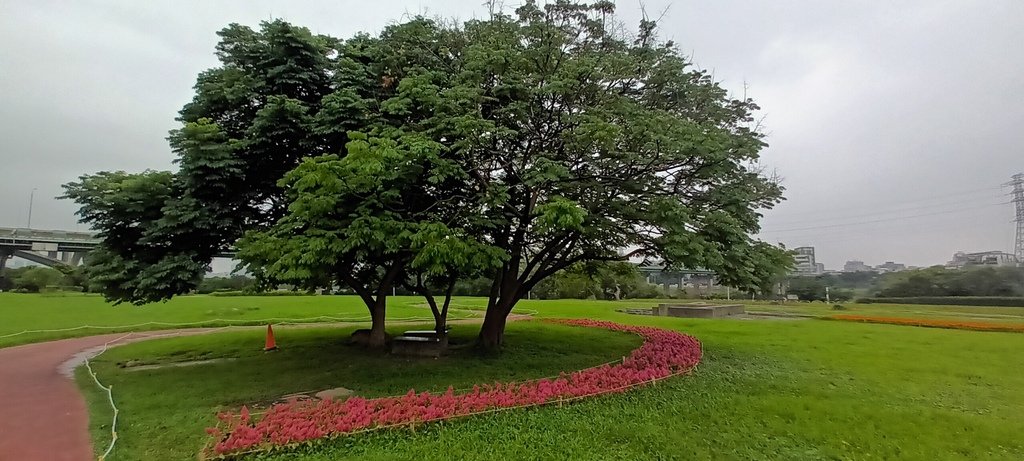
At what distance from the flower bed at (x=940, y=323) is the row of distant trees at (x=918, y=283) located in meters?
3.50

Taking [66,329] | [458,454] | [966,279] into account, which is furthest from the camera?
[966,279]

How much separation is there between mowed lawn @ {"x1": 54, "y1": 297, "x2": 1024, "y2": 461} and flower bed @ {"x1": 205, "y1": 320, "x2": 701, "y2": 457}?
15 cm

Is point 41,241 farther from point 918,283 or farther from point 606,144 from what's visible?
point 918,283

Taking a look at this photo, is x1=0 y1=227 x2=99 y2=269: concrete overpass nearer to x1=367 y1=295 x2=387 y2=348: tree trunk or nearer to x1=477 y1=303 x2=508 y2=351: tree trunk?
x1=367 y1=295 x2=387 y2=348: tree trunk

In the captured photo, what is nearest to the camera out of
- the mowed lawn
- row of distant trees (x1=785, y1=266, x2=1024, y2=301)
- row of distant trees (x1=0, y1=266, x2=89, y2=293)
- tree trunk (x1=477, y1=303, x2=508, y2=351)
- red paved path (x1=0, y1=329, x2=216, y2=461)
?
the mowed lawn

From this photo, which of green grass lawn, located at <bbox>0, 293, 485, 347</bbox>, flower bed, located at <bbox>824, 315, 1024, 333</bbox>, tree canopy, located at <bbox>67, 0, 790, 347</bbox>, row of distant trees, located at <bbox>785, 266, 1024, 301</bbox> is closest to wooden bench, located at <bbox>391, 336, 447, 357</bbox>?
tree canopy, located at <bbox>67, 0, 790, 347</bbox>

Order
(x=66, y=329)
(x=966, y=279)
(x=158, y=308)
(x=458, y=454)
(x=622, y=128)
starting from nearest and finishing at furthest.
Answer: (x=458, y=454) → (x=622, y=128) → (x=66, y=329) → (x=158, y=308) → (x=966, y=279)

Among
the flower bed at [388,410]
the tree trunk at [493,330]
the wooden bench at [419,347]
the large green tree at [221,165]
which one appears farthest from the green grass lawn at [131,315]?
the flower bed at [388,410]

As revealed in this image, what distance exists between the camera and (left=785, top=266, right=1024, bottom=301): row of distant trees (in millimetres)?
27734

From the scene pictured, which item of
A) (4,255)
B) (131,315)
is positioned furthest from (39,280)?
(131,315)

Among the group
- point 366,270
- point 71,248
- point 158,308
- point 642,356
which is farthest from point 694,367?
point 71,248

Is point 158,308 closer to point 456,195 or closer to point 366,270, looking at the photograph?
point 366,270

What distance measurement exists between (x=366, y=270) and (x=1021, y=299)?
34.9 metres

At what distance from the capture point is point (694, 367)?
9.52 m
